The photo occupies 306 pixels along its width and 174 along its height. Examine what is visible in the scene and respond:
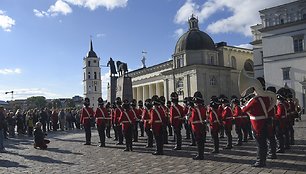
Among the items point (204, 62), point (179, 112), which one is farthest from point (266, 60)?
point (179, 112)

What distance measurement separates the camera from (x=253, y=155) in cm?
1141

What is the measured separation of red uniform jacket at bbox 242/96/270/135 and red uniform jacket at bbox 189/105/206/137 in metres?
2.31

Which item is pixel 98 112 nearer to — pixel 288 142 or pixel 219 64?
pixel 288 142

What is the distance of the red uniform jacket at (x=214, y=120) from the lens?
12.7 m

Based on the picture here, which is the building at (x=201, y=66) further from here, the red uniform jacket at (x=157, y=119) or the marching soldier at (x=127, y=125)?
the red uniform jacket at (x=157, y=119)

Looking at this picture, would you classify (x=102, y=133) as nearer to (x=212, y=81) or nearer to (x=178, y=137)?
(x=178, y=137)

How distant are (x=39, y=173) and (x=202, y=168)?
4.60 m

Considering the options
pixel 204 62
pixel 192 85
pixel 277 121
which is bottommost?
pixel 277 121

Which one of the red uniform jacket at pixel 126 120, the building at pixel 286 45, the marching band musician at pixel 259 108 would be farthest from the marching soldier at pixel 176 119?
the building at pixel 286 45

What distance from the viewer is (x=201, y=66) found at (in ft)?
203

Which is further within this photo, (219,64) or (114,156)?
(219,64)

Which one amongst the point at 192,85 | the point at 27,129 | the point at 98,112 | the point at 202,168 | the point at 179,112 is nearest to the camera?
the point at 202,168

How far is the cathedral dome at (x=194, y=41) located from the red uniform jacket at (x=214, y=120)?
51580 mm

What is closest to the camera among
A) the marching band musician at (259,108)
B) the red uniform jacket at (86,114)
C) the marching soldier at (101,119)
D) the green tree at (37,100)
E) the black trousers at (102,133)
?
the marching band musician at (259,108)
